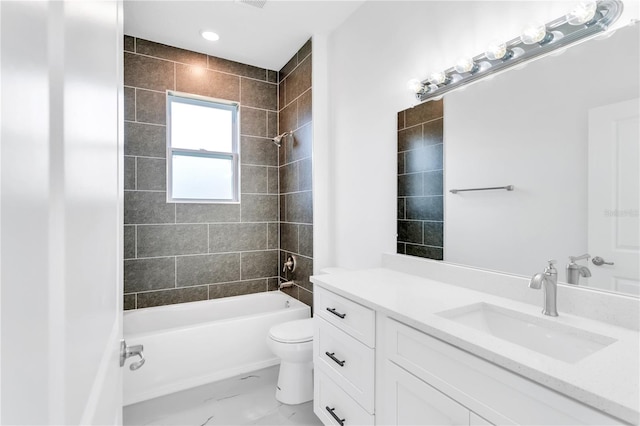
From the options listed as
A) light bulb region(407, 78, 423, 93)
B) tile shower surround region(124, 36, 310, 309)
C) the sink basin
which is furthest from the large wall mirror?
tile shower surround region(124, 36, 310, 309)

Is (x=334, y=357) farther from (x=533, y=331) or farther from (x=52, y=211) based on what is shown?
(x=52, y=211)

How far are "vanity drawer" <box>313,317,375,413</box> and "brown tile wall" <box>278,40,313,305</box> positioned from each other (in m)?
1.08

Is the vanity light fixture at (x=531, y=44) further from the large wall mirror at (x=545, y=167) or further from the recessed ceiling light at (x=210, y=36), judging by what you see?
the recessed ceiling light at (x=210, y=36)

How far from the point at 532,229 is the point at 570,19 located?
830 mm

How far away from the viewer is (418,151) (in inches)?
73.9

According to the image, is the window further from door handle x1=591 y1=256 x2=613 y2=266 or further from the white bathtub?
door handle x1=591 y1=256 x2=613 y2=266

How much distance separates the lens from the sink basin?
39.6 inches

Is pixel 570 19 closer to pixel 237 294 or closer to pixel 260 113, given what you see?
pixel 260 113

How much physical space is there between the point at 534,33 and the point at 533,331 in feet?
3.93

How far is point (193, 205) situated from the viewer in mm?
3027

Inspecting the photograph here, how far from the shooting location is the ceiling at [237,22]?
2346mm

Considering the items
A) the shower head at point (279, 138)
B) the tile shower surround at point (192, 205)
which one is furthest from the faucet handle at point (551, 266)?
the tile shower surround at point (192, 205)

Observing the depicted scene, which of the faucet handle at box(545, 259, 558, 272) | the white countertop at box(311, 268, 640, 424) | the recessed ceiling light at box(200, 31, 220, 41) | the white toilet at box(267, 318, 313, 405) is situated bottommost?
the white toilet at box(267, 318, 313, 405)

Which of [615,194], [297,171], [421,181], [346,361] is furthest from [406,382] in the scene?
[297,171]
